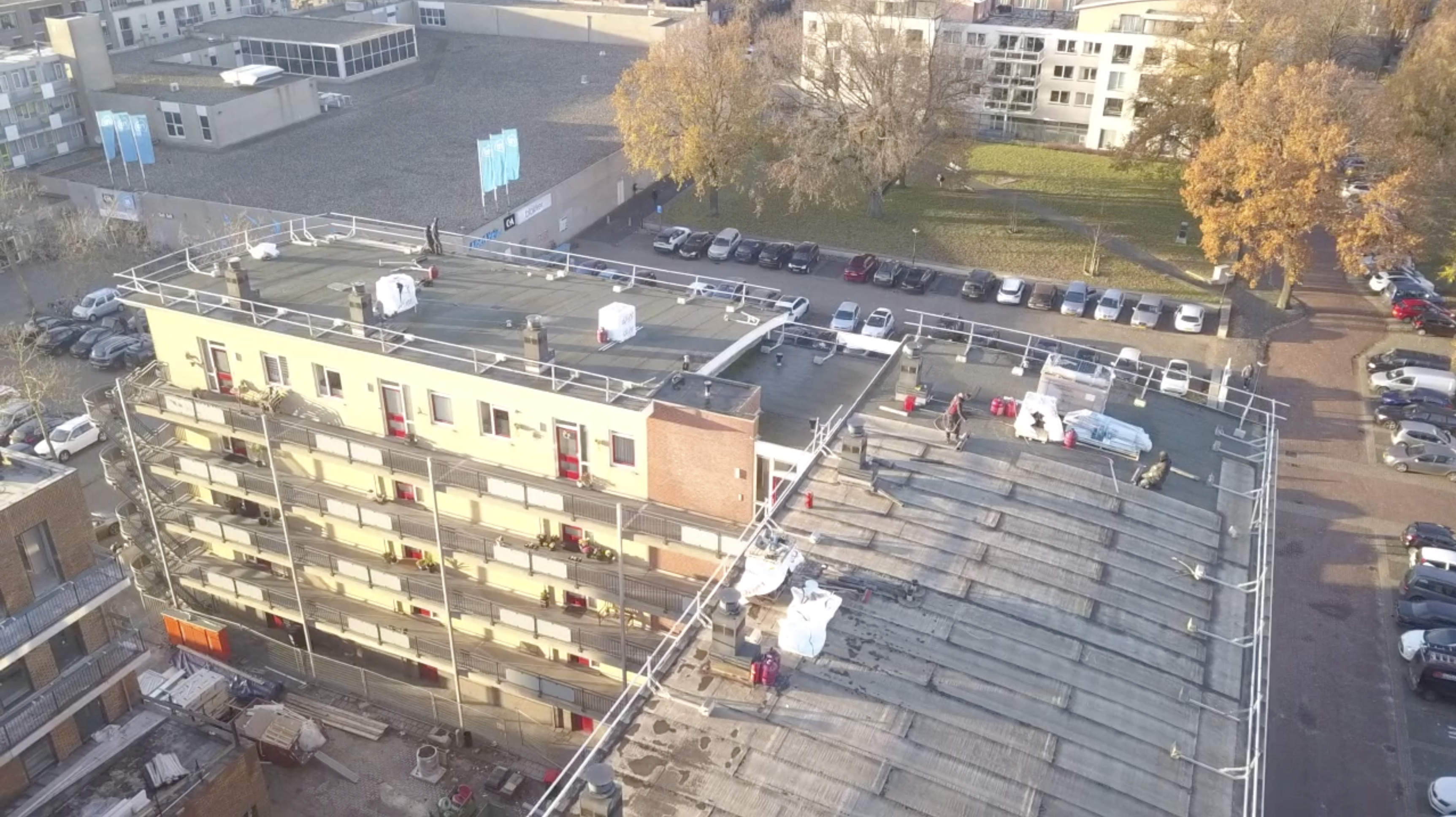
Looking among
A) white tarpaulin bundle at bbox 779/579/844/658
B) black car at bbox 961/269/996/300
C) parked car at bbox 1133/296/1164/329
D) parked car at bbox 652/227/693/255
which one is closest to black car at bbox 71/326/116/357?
parked car at bbox 652/227/693/255

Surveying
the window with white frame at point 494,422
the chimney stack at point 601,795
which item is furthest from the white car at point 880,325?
the chimney stack at point 601,795

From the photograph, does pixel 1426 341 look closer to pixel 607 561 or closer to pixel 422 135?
pixel 607 561

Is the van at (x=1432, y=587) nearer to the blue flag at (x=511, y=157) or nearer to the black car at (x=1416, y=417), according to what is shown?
the black car at (x=1416, y=417)

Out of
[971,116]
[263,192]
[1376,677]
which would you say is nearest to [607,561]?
[1376,677]

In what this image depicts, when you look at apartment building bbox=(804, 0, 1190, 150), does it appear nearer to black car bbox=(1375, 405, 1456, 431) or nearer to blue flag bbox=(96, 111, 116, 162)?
black car bbox=(1375, 405, 1456, 431)

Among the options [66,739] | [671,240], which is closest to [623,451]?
[66,739]

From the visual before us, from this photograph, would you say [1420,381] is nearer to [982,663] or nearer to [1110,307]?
[1110,307]

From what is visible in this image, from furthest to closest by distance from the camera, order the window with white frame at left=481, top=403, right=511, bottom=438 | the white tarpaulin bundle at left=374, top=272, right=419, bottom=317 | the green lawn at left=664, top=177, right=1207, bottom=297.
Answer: the green lawn at left=664, top=177, right=1207, bottom=297 < the white tarpaulin bundle at left=374, top=272, right=419, bottom=317 < the window with white frame at left=481, top=403, right=511, bottom=438
